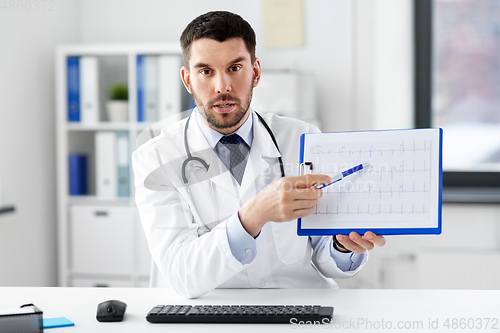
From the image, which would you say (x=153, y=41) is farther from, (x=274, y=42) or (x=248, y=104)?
(x=248, y=104)

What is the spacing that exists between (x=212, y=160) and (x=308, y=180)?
40 cm

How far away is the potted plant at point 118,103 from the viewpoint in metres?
2.57

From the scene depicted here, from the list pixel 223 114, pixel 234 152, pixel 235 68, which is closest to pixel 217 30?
pixel 235 68

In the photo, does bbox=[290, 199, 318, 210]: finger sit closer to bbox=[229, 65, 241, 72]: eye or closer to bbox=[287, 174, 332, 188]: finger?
bbox=[287, 174, 332, 188]: finger

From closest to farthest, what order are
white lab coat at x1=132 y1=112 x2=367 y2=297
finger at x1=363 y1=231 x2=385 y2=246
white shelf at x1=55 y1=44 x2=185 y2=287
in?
finger at x1=363 y1=231 x2=385 y2=246 < white lab coat at x1=132 y1=112 x2=367 y2=297 < white shelf at x1=55 y1=44 x2=185 y2=287

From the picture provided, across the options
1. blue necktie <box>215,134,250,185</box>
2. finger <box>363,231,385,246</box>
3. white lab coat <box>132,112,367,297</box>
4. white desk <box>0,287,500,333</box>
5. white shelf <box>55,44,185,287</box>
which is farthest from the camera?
white shelf <box>55,44,185,287</box>

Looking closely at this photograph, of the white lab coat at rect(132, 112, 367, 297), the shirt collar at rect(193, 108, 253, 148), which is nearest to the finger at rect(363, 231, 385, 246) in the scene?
the white lab coat at rect(132, 112, 367, 297)

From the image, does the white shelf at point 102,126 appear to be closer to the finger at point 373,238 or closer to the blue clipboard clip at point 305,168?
the blue clipboard clip at point 305,168

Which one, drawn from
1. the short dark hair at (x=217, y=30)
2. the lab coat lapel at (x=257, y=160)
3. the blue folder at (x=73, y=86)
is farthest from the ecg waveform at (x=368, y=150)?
the blue folder at (x=73, y=86)

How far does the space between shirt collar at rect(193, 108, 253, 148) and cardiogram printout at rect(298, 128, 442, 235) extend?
388 millimetres

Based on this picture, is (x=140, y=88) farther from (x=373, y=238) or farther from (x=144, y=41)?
(x=373, y=238)

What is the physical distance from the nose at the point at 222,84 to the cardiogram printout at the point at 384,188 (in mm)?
350

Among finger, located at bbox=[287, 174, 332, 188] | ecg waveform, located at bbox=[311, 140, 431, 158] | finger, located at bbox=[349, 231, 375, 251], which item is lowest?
finger, located at bbox=[349, 231, 375, 251]

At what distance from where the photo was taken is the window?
8.52ft
